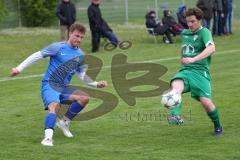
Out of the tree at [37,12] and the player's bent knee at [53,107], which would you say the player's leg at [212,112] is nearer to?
the player's bent knee at [53,107]

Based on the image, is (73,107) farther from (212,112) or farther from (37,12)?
(37,12)

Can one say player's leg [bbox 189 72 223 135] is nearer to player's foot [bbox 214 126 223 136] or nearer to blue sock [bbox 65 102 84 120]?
player's foot [bbox 214 126 223 136]

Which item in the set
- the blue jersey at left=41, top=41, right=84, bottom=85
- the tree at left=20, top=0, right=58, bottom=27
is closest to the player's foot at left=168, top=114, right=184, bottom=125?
the blue jersey at left=41, top=41, right=84, bottom=85

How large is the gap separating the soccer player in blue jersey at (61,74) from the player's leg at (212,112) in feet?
4.44

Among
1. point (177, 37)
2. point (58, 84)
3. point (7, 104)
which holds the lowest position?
point (177, 37)

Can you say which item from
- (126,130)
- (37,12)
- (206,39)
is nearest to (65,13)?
(37,12)

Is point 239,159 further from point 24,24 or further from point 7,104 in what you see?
point 24,24

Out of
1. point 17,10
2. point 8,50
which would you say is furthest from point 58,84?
point 17,10

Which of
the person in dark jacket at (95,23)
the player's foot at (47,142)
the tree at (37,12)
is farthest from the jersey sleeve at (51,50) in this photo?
the tree at (37,12)

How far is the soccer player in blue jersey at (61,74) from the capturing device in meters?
8.33

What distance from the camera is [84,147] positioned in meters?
8.20

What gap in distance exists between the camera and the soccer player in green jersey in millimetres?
8578

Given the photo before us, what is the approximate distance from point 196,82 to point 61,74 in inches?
71.0

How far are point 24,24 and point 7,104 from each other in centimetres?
1709
